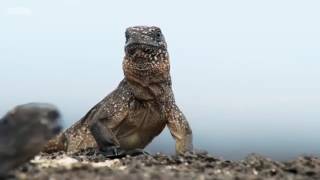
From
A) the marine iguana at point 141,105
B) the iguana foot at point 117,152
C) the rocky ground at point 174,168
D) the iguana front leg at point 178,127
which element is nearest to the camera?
the rocky ground at point 174,168

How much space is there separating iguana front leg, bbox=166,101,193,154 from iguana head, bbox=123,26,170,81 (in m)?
0.63

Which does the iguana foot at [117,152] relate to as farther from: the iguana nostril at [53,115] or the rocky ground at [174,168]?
the iguana nostril at [53,115]

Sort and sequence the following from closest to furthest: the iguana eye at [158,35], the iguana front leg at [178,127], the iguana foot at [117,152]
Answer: the iguana foot at [117,152]
the iguana eye at [158,35]
the iguana front leg at [178,127]

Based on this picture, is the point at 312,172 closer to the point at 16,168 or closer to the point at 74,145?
the point at 16,168

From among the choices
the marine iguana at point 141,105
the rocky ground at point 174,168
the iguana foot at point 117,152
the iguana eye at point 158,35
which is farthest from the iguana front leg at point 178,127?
the rocky ground at point 174,168

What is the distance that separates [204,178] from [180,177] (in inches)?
10.7

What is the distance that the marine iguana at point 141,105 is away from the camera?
1274cm

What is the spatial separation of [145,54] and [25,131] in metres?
6.11

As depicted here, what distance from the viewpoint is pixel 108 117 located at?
42.8ft

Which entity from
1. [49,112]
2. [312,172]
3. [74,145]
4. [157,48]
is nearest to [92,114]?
[74,145]

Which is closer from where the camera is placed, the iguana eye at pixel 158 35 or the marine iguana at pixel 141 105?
the marine iguana at pixel 141 105

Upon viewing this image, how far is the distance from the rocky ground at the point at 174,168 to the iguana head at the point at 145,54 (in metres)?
2.32

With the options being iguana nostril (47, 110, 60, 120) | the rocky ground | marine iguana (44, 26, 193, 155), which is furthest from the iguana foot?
iguana nostril (47, 110, 60, 120)

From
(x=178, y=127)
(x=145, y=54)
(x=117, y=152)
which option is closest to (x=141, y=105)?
A: (x=178, y=127)
